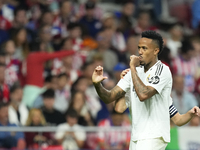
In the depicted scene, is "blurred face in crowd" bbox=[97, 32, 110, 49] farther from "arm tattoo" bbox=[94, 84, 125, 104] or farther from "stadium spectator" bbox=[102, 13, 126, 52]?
"arm tattoo" bbox=[94, 84, 125, 104]

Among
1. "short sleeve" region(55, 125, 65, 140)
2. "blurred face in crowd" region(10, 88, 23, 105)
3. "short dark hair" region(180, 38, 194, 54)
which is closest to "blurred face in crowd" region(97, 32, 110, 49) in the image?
"short dark hair" region(180, 38, 194, 54)

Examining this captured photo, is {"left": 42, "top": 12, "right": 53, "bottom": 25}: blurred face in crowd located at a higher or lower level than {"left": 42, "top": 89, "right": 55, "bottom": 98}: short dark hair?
higher

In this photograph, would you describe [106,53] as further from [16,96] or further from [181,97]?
[16,96]

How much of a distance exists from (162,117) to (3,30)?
5850mm

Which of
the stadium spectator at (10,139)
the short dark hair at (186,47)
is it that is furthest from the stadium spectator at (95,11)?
the stadium spectator at (10,139)

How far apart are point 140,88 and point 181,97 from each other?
218 inches

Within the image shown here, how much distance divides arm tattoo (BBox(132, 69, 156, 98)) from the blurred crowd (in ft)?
10.9

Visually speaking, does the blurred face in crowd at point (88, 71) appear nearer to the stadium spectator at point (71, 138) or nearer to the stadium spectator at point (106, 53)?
the stadium spectator at point (106, 53)

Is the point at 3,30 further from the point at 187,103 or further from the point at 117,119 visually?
the point at 187,103

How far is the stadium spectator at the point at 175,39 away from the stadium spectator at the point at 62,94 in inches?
135

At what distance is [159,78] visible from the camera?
5.08 metres

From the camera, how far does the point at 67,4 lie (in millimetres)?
11211

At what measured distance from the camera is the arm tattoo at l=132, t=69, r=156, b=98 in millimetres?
4926

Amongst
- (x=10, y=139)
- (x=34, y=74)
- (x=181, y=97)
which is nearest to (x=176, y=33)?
(x=181, y=97)
